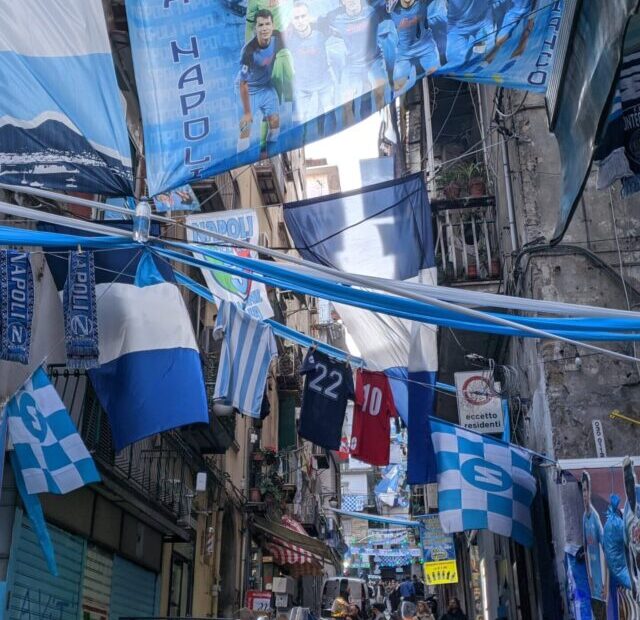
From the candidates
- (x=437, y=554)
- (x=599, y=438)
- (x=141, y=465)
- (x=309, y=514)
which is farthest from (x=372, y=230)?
(x=309, y=514)

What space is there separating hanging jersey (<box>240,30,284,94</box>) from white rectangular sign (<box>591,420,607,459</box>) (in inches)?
254

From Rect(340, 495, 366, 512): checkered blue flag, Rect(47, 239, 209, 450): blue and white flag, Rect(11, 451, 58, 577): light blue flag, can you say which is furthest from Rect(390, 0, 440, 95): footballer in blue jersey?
Rect(340, 495, 366, 512): checkered blue flag

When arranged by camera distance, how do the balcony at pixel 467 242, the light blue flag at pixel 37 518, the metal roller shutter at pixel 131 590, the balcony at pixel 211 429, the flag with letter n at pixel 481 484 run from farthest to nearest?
the balcony at pixel 211 429
the balcony at pixel 467 242
the metal roller shutter at pixel 131 590
the flag with letter n at pixel 481 484
the light blue flag at pixel 37 518

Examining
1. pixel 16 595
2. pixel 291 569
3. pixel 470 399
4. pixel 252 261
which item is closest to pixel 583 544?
pixel 470 399

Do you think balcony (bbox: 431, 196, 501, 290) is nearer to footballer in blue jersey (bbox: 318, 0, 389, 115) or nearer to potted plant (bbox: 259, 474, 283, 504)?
footballer in blue jersey (bbox: 318, 0, 389, 115)

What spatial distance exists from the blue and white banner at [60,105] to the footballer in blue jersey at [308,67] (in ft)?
5.18

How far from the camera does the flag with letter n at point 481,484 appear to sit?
10.2 meters

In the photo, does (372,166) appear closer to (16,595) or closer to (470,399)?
(470,399)

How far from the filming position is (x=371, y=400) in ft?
35.9

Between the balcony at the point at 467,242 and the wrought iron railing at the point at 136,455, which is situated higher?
the balcony at the point at 467,242

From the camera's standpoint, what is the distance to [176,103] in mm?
6551

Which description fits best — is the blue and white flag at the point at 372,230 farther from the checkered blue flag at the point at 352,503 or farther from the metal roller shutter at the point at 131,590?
the checkered blue flag at the point at 352,503

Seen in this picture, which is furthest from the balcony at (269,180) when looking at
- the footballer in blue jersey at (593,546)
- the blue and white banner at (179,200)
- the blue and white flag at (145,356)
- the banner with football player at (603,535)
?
the blue and white flag at (145,356)

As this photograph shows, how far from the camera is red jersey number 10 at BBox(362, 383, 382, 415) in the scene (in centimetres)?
1092
